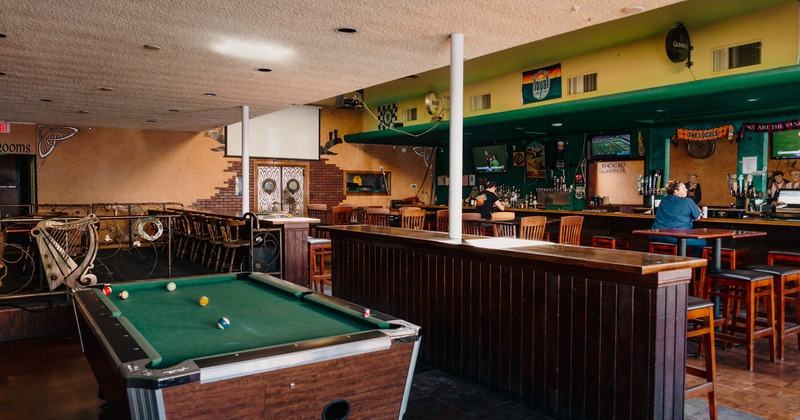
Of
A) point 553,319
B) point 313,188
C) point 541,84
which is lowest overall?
point 553,319

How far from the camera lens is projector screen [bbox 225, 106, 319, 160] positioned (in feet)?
37.4

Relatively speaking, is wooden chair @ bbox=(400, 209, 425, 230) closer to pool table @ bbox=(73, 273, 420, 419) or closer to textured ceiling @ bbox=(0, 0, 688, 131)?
textured ceiling @ bbox=(0, 0, 688, 131)

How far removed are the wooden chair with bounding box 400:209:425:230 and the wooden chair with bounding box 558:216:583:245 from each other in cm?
227

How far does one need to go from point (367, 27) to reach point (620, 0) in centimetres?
165

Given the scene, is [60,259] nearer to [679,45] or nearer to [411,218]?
[411,218]

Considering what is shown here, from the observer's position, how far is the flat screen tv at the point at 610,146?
378 inches

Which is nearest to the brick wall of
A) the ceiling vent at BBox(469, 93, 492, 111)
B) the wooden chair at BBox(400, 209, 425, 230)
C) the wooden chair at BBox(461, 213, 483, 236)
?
the ceiling vent at BBox(469, 93, 492, 111)

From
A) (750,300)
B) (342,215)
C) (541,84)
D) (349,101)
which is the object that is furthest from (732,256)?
(349,101)

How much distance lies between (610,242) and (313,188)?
7.23m

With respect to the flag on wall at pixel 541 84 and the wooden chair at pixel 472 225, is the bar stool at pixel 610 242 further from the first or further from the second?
the flag on wall at pixel 541 84

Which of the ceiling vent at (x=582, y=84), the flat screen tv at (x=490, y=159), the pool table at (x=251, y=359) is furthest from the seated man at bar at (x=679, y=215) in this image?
the flat screen tv at (x=490, y=159)

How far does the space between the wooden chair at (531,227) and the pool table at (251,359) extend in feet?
12.1

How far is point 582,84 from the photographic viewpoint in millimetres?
8484

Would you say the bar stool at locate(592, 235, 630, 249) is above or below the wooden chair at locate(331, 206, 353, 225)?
below
